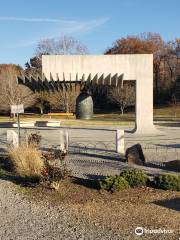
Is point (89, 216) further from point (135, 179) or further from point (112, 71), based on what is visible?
point (112, 71)

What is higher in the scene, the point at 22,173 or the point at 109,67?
the point at 109,67

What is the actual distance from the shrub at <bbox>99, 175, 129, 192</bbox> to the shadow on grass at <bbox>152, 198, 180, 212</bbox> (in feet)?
4.07

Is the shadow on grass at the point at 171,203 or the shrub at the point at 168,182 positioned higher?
the shrub at the point at 168,182

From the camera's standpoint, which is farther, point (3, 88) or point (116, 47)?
point (116, 47)

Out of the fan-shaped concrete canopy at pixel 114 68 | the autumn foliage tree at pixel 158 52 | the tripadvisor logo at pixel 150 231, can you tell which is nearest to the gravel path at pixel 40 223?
the tripadvisor logo at pixel 150 231

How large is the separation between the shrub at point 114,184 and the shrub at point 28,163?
2.23 m

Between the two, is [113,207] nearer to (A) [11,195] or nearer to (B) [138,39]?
(A) [11,195]

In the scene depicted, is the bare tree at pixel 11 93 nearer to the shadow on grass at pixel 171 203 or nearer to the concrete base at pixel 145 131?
the concrete base at pixel 145 131

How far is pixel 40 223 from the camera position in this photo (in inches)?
385

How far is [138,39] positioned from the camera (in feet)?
264

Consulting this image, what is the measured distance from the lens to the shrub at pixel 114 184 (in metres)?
12.2

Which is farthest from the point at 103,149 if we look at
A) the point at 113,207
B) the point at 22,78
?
the point at 113,207

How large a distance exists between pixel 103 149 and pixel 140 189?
30.0 ft

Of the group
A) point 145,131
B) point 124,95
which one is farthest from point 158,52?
point 145,131
